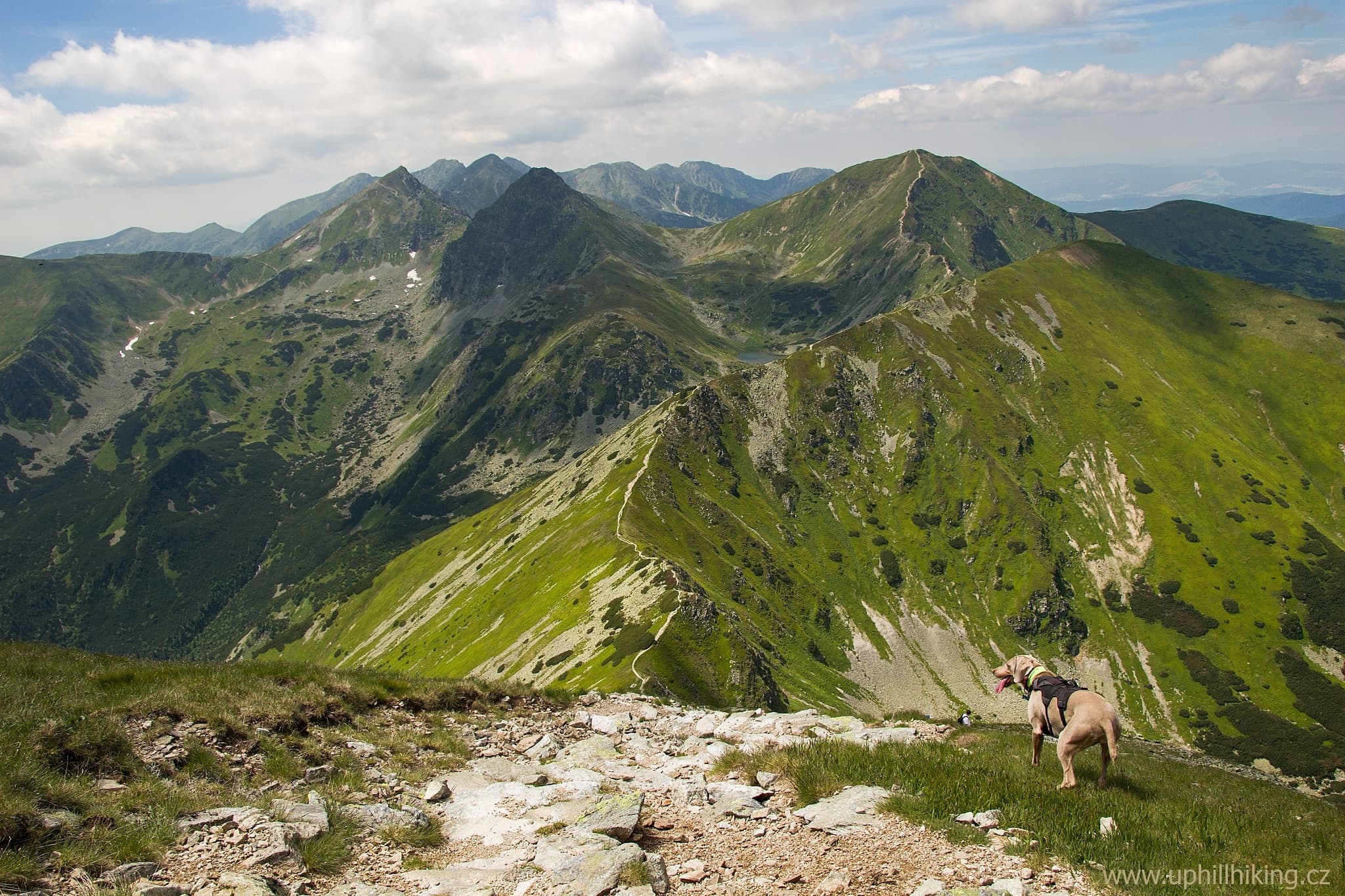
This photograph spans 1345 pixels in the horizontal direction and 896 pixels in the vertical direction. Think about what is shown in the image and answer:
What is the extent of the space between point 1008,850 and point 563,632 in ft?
374

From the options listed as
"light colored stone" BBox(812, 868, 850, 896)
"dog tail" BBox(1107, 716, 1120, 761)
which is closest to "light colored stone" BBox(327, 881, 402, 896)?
"light colored stone" BBox(812, 868, 850, 896)

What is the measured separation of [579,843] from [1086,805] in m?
10.4

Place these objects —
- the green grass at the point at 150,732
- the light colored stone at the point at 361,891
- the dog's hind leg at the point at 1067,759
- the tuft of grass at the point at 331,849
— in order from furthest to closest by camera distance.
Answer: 1. the dog's hind leg at the point at 1067,759
2. the tuft of grass at the point at 331,849
3. the green grass at the point at 150,732
4. the light colored stone at the point at 361,891

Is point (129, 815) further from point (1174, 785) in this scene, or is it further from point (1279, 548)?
point (1279, 548)

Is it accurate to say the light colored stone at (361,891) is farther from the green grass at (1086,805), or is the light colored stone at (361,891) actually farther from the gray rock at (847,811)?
the green grass at (1086,805)

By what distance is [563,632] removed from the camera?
11981 cm

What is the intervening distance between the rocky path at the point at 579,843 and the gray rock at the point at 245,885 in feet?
0.09

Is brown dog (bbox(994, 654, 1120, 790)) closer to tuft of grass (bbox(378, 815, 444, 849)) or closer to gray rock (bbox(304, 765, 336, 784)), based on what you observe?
tuft of grass (bbox(378, 815, 444, 849))

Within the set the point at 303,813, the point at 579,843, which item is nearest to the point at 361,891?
the point at 303,813

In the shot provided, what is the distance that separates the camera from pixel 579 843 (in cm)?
1415

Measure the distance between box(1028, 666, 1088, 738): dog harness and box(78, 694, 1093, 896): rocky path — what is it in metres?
3.90

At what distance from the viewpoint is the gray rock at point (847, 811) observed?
44.6 ft

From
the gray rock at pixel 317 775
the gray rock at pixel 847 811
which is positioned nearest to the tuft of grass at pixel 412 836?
the gray rock at pixel 317 775

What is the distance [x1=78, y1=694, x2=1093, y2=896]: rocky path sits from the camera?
11.7 m
